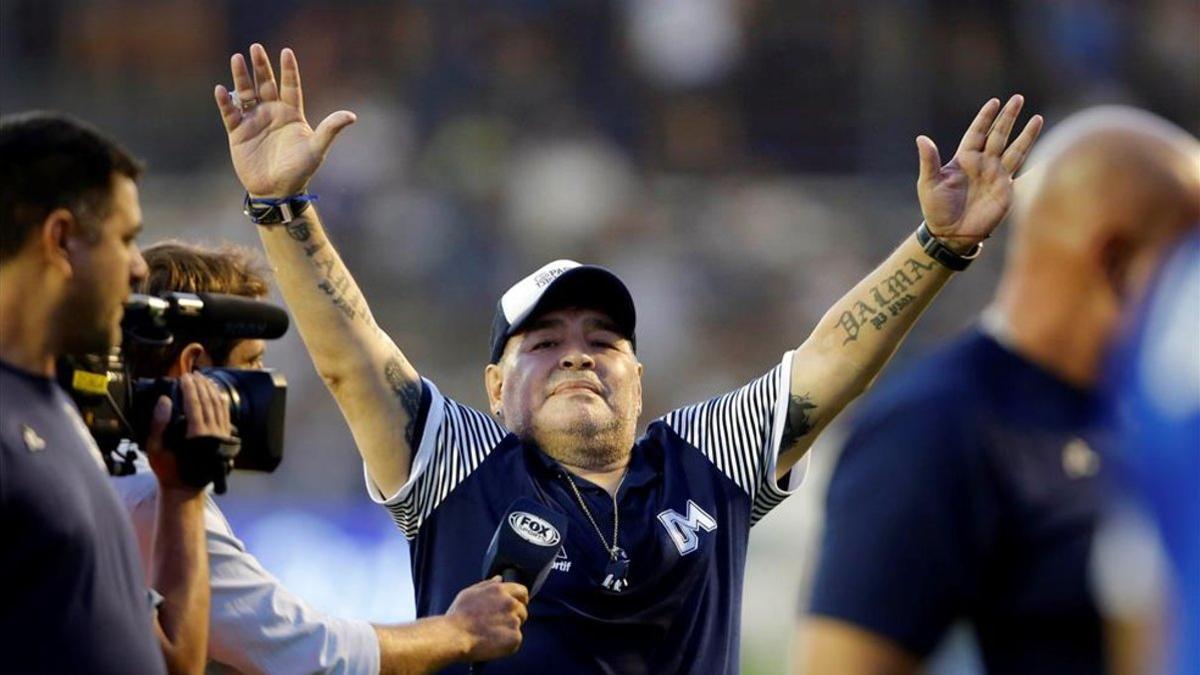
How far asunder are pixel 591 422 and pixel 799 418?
53 centimetres

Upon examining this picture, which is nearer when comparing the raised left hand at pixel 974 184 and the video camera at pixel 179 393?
the video camera at pixel 179 393

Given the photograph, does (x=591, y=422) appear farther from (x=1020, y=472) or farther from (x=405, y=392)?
(x=1020, y=472)

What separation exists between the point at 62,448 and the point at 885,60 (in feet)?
36.6

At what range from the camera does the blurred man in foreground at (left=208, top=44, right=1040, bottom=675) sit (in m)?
4.99

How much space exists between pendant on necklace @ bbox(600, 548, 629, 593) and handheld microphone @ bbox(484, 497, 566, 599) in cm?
29

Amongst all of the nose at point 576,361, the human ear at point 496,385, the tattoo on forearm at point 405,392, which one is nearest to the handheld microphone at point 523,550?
the tattoo on forearm at point 405,392

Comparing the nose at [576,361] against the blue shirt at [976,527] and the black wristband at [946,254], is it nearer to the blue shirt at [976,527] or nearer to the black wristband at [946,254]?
the black wristband at [946,254]

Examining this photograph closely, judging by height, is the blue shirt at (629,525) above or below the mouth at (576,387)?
below

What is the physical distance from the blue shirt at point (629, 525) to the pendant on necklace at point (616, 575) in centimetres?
1

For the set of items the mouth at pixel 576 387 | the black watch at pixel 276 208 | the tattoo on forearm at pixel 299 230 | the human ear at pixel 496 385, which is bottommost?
the human ear at pixel 496 385

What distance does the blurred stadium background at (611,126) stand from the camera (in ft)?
43.3

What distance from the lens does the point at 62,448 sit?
3.55m

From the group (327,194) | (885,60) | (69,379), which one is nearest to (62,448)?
(69,379)

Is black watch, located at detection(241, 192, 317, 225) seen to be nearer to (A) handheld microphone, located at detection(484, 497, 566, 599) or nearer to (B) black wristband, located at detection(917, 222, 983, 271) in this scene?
(A) handheld microphone, located at detection(484, 497, 566, 599)
